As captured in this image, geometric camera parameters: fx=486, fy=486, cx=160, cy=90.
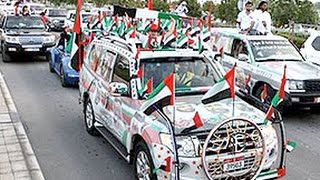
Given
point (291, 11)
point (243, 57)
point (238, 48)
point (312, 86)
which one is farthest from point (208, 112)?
point (291, 11)

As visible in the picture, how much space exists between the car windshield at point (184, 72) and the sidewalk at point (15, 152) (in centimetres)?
206

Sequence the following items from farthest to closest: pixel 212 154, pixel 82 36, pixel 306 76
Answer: pixel 306 76, pixel 82 36, pixel 212 154

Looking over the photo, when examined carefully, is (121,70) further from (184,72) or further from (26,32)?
(26,32)

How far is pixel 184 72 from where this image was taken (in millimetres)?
7043

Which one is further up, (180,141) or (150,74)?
(150,74)

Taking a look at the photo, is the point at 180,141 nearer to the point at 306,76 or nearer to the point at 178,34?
the point at 178,34

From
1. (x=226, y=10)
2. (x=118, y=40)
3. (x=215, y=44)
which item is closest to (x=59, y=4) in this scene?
(x=226, y=10)

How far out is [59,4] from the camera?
5759 cm

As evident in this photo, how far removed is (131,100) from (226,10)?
2720cm

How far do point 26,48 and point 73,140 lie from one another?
9342 millimetres

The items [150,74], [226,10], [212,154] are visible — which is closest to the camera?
[212,154]

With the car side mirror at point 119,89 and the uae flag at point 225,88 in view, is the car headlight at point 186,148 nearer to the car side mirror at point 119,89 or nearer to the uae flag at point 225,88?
the uae flag at point 225,88

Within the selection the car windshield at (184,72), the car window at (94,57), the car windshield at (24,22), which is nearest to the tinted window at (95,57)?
the car window at (94,57)

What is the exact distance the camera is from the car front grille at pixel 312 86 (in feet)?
32.6
